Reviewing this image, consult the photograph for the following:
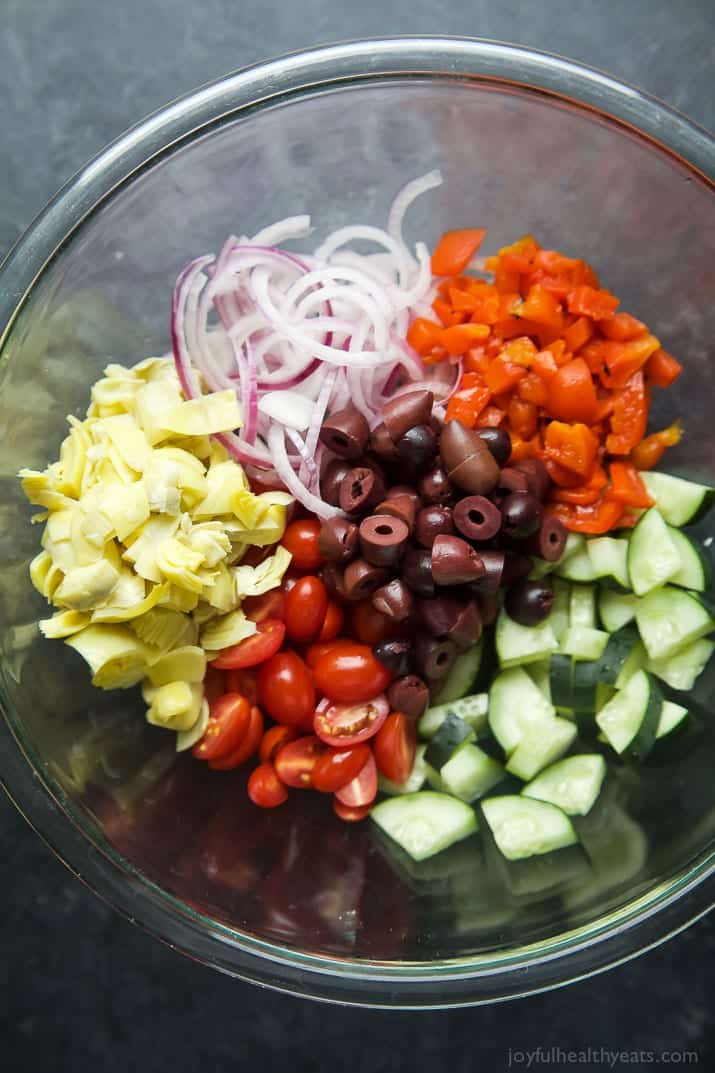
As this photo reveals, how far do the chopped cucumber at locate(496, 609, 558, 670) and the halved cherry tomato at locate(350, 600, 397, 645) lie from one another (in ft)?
0.82

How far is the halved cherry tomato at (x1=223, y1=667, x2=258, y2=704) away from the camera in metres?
1.98

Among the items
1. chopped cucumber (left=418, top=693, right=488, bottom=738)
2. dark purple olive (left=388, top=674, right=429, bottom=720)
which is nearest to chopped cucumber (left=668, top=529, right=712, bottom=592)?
chopped cucumber (left=418, top=693, right=488, bottom=738)

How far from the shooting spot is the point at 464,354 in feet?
6.44

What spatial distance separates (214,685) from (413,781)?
1.61ft

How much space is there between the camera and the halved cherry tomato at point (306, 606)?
1.89m

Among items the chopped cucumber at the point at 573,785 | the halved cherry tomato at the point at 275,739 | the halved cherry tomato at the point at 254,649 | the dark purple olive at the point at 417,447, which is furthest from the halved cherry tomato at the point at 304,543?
the chopped cucumber at the point at 573,785

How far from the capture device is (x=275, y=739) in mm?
1976

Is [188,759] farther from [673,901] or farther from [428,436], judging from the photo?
[673,901]

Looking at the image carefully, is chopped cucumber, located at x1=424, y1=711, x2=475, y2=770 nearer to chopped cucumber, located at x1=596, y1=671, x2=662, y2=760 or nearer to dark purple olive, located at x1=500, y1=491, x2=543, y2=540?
chopped cucumber, located at x1=596, y1=671, x2=662, y2=760

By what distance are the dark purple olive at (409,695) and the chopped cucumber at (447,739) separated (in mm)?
78

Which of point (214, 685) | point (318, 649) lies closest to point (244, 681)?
point (214, 685)

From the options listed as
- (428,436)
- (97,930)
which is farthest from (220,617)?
(97,930)

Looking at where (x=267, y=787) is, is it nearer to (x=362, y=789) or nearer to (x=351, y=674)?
(x=362, y=789)

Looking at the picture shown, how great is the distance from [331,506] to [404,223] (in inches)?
29.0
